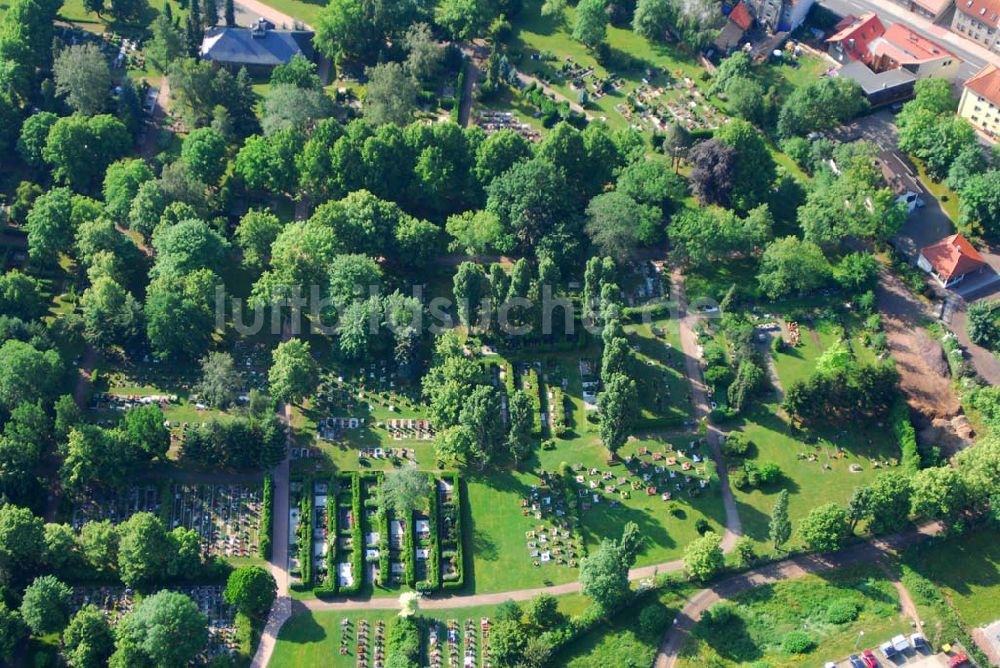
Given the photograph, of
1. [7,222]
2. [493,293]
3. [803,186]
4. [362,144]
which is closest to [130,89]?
[7,222]

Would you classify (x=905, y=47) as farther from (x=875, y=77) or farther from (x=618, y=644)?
(x=618, y=644)

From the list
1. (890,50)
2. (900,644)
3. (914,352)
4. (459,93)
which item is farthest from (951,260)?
(459,93)

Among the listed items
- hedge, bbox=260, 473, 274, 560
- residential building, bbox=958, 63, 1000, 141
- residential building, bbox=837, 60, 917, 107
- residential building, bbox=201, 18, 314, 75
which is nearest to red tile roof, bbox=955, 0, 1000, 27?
residential building, bbox=958, 63, 1000, 141

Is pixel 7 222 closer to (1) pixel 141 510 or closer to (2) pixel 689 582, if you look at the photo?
(1) pixel 141 510

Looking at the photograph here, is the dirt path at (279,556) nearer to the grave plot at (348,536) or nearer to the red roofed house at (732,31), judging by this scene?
the grave plot at (348,536)

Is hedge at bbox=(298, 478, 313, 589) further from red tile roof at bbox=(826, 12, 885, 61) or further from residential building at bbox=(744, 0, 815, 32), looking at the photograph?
red tile roof at bbox=(826, 12, 885, 61)

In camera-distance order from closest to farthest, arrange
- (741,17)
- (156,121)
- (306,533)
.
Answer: (306,533), (156,121), (741,17)

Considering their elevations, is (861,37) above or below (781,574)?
above
